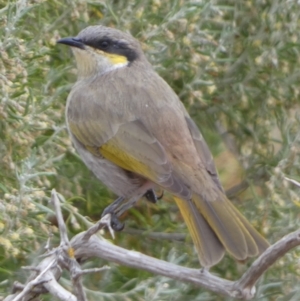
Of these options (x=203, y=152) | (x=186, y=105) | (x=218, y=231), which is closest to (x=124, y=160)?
(x=203, y=152)

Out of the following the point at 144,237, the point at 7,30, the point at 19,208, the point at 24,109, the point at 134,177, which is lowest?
the point at 144,237

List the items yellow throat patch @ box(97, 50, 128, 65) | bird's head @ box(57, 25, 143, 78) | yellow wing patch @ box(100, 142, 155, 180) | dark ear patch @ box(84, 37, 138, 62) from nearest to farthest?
yellow wing patch @ box(100, 142, 155, 180) → bird's head @ box(57, 25, 143, 78) → dark ear patch @ box(84, 37, 138, 62) → yellow throat patch @ box(97, 50, 128, 65)

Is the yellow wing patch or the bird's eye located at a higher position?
the bird's eye

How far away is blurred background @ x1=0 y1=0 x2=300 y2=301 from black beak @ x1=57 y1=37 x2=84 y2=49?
0.22 ft

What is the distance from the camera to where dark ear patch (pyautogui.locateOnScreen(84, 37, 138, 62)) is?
154 inches

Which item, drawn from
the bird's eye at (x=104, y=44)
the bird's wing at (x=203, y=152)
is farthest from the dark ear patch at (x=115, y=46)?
the bird's wing at (x=203, y=152)

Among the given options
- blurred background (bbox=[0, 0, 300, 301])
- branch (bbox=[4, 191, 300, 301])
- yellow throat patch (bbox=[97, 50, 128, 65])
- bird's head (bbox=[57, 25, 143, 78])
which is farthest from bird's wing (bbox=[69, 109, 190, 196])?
branch (bbox=[4, 191, 300, 301])

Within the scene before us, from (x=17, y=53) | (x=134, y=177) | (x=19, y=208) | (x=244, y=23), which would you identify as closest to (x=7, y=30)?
(x=17, y=53)

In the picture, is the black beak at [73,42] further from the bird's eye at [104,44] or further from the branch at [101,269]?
the branch at [101,269]

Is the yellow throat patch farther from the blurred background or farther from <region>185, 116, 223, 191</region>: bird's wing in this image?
<region>185, 116, 223, 191</region>: bird's wing

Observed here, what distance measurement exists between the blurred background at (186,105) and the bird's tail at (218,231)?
0.17 m

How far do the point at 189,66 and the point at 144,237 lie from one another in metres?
0.76

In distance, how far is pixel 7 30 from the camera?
3.12 meters

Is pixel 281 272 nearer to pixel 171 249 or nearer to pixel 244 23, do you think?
pixel 171 249
